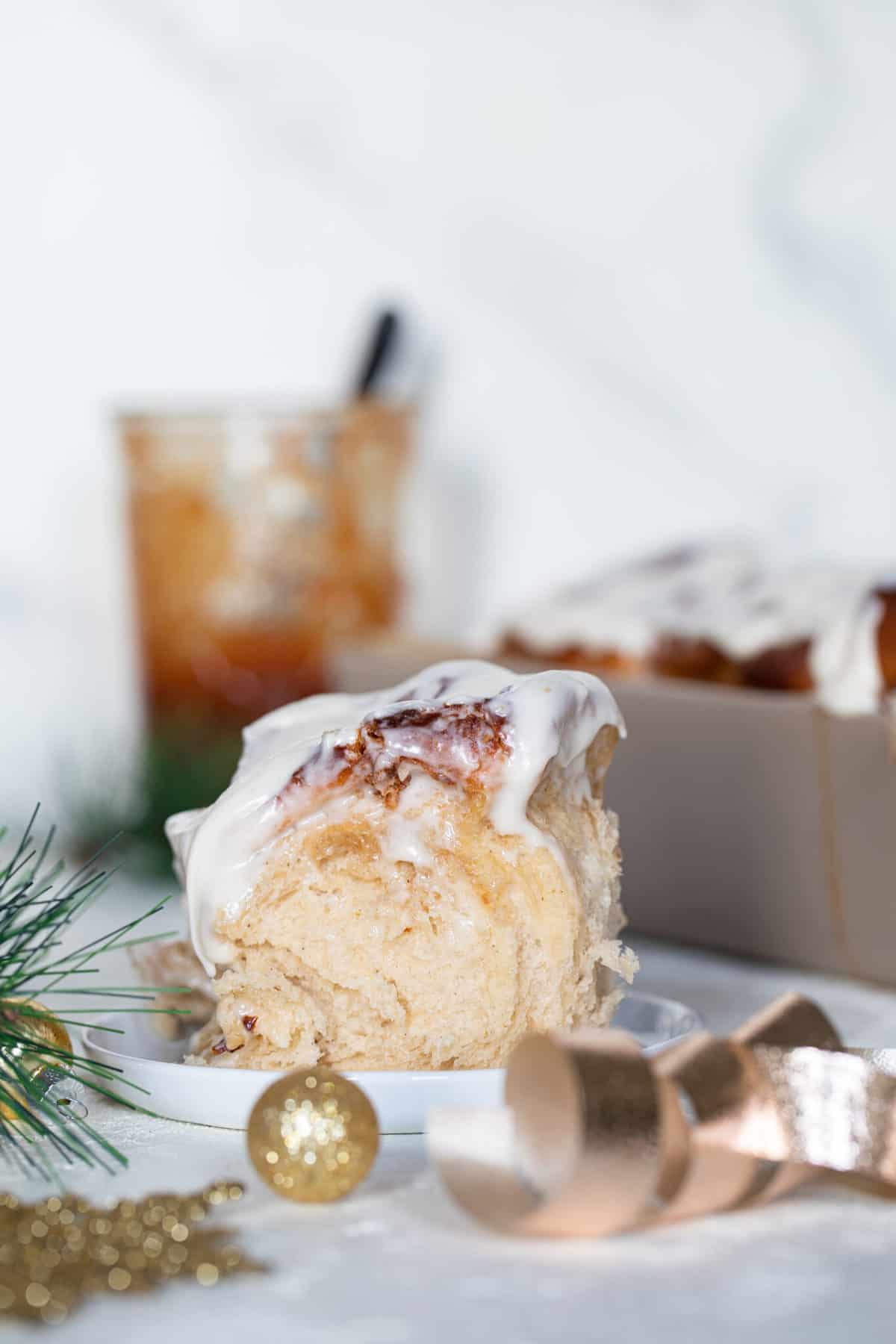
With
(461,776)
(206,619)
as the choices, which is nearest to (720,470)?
(206,619)

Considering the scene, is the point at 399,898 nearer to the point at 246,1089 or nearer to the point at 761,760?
the point at 246,1089

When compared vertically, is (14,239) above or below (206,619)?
above

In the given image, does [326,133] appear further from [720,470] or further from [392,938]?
[392,938]

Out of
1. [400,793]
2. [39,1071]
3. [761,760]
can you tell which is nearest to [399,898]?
[400,793]

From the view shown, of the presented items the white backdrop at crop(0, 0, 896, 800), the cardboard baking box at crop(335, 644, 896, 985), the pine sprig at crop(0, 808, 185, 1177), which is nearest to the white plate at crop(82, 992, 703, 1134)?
the pine sprig at crop(0, 808, 185, 1177)

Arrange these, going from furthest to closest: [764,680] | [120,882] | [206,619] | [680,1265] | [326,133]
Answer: [326,133]
[206,619]
[120,882]
[764,680]
[680,1265]

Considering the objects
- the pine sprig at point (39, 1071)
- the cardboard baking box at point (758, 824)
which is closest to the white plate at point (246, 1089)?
the pine sprig at point (39, 1071)

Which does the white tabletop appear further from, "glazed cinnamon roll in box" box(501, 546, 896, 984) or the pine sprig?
"glazed cinnamon roll in box" box(501, 546, 896, 984)
